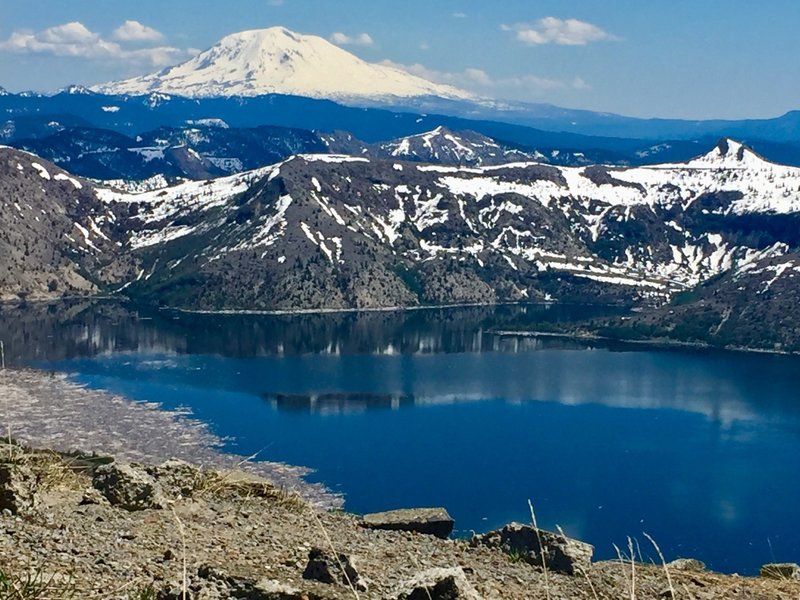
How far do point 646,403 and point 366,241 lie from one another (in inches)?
3533

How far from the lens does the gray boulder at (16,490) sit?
819cm

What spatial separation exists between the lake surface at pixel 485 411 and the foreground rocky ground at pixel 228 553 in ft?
110

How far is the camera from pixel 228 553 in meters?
8.16

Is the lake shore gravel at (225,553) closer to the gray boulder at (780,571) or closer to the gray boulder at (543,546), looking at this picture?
the gray boulder at (543,546)

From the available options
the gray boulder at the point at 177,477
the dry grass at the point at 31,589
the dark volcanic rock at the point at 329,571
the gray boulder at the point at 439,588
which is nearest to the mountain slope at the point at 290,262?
the gray boulder at the point at 177,477

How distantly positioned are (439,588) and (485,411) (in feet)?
316

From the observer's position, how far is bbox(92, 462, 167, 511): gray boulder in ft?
31.7

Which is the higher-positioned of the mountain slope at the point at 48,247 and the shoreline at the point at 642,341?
the mountain slope at the point at 48,247

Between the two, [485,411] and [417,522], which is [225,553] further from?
[485,411]

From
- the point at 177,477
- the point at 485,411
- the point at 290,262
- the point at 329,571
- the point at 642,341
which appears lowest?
the point at 642,341

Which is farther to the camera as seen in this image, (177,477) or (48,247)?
(48,247)

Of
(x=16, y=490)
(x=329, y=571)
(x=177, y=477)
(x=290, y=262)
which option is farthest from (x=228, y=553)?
(x=290, y=262)

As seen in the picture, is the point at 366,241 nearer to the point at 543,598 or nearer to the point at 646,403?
the point at 646,403

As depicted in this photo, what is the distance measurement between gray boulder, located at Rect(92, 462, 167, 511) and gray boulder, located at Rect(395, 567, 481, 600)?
4.90 m
